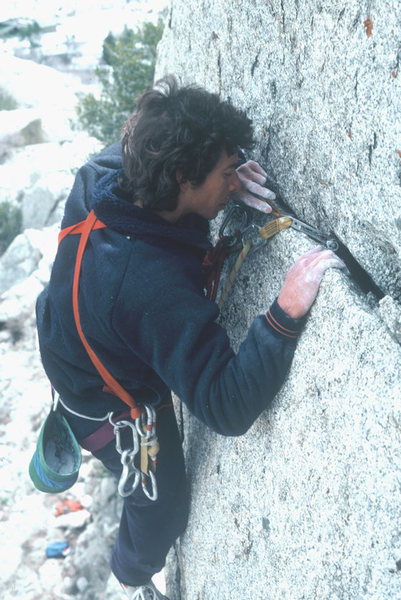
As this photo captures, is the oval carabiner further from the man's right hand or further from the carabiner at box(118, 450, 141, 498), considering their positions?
the man's right hand

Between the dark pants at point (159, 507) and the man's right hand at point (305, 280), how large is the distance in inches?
44.4

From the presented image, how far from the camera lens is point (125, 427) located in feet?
7.47

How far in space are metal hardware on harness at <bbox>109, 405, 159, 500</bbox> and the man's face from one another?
2.92 feet

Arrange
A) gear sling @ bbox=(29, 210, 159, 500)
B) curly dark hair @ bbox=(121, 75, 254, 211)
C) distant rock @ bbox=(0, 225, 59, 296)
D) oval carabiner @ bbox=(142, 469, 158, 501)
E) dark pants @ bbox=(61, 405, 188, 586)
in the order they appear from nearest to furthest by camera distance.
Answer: curly dark hair @ bbox=(121, 75, 254, 211) → gear sling @ bbox=(29, 210, 159, 500) → oval carabiner @ bbox=(142, 469, 158, 501) → dark pants @ bbox=(61, 405, 188, 586) → distant rock @ bbox=(0, 225, 59, 296)

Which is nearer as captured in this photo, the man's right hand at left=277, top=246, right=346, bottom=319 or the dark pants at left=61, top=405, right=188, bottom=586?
the man's right hand at left=277, top=246, right=346, bottom=319

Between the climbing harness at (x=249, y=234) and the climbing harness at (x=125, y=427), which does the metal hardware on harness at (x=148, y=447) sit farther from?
the climbing harness at (x=249, y=234)

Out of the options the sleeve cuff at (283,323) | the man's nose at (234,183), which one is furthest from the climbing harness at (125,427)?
the sleeve cuff at (283,323)

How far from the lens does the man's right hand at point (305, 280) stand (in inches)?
57.4

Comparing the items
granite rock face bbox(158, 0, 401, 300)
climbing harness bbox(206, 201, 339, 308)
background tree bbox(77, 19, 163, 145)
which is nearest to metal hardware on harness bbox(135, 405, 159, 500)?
climbing harness bbox(206, 201, 339, 308)

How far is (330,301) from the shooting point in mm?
1401

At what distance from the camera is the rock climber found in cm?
155

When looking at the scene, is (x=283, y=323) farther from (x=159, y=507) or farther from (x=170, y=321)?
(x=159, y=507)

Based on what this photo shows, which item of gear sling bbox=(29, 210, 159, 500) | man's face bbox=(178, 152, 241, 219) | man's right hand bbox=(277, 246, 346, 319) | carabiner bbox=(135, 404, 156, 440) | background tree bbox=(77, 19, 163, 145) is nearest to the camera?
man's right hand bbox=(277, 246, 346, 319)

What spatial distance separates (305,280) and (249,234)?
1.80 feet
